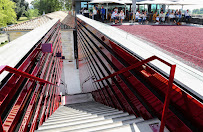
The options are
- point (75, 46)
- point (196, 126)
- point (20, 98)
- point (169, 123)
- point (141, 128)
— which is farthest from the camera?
point (75, 46)

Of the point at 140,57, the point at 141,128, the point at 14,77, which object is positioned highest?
the point at 140,57

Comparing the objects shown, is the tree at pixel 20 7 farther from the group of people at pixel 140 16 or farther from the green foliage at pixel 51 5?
the group of people at pixel 140 16

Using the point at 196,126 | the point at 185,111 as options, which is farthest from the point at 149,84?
the point at 196,126

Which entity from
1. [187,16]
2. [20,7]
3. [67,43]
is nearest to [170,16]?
[187,16]

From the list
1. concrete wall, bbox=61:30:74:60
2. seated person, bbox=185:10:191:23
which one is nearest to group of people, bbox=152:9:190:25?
seated person, bbox=185:10:191:23

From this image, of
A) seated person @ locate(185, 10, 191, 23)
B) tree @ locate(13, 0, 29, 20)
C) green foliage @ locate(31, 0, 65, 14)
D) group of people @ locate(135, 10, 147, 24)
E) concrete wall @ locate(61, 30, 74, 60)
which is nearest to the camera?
group of people @ locate(135, 10, 147, 24)

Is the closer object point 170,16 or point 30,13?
point 170,16

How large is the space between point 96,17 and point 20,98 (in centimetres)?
1127

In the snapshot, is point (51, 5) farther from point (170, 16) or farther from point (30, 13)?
point (170, 16)

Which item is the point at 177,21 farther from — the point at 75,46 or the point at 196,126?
the point at 196,126

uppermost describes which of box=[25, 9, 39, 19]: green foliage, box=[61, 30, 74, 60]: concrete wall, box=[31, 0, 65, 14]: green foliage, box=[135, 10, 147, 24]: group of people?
box=[31, 0, 65, 14]: green foliage

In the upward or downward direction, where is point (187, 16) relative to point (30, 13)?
downward

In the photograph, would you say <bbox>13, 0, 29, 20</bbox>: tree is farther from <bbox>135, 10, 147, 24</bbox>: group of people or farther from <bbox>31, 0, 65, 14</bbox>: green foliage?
<bbox>135, 10, 147, 24</bbox>: group of people

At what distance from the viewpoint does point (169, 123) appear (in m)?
1.58
